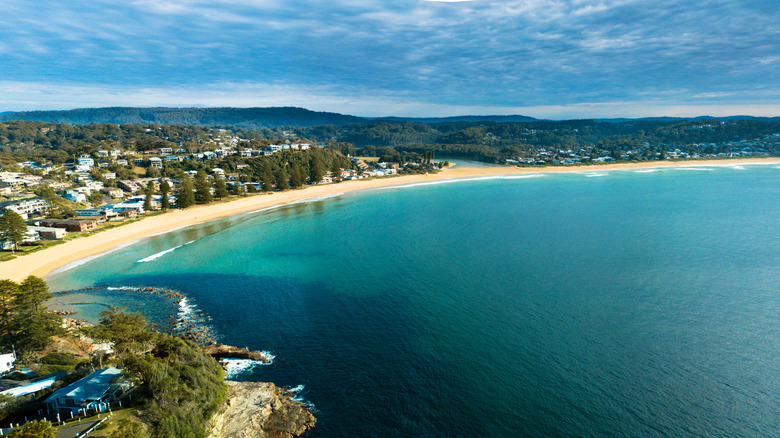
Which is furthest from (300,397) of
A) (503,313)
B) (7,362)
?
(7,362)

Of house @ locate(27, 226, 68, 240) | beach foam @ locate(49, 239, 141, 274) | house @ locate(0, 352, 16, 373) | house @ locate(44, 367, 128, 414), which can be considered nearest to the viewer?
house @ locate(44, 367, 128, 414)

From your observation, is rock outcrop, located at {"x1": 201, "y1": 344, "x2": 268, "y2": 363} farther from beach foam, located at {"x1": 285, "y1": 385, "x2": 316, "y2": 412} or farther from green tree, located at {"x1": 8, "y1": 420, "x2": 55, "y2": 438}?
green tree, located at {"x1": 8, "y1": 420, "x2": 55, "y2": 438}

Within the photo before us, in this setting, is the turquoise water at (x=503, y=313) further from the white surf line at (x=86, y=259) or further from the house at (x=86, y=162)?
the house at (x=86, y=162)

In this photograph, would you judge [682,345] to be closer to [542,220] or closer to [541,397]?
[541,397]

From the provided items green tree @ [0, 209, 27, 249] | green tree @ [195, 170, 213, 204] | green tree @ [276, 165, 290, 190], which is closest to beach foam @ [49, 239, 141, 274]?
green tree @ [0, 209, 27, 249]

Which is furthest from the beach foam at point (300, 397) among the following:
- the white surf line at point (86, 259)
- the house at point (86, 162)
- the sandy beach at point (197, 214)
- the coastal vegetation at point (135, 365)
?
the house at point (86, 162)

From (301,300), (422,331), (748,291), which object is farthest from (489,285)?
(748,291)

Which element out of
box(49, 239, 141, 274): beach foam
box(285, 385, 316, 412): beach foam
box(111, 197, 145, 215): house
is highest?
box(111, 197, 145, 215): house
